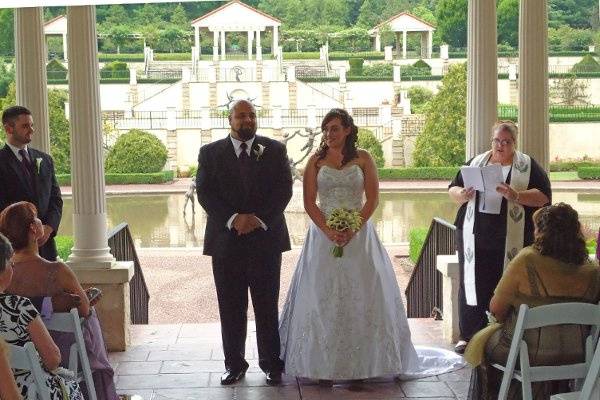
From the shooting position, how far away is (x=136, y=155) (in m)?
38.0

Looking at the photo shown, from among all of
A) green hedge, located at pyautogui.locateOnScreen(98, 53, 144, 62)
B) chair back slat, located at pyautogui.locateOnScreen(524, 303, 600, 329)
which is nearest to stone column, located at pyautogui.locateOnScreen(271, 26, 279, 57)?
green hedge, located at pyautogui.locateOnScreen(98, 53, 144, 62)

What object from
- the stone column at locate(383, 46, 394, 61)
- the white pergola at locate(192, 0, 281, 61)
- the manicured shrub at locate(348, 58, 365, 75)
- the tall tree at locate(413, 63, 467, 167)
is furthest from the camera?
the white pergola at locate(192, 0, 281, 61)

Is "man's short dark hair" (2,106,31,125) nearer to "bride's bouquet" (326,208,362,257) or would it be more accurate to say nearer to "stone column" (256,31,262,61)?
"bride's bouquet" (326,208,362,257)

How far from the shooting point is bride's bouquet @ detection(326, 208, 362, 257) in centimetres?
521

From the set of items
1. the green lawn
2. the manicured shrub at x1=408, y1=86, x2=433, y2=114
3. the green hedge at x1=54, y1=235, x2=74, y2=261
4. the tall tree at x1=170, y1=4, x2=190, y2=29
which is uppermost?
the tall tree at x1=170, y1=4, x2=190, y2=29

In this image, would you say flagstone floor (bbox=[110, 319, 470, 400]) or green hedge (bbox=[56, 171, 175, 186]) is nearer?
flagstone floor (bbox=[110, 319, 470, 400])

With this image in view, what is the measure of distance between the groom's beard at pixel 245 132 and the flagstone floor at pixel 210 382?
4.30 feet

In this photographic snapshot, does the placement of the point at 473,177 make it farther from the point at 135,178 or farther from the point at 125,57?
the point at 125,57

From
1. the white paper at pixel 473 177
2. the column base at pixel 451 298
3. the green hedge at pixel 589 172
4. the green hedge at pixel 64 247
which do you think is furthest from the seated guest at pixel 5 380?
the green hedge at pixel 589 172

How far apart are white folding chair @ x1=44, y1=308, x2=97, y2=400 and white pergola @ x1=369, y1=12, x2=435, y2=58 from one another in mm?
52732

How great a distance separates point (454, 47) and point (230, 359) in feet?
182

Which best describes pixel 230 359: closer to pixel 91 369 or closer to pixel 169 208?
pixel 91 369

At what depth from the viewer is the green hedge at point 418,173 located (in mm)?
36469

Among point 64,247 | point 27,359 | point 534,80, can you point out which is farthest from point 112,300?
point 64,247
